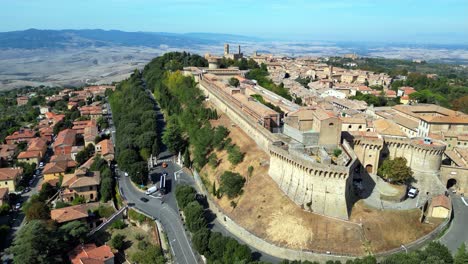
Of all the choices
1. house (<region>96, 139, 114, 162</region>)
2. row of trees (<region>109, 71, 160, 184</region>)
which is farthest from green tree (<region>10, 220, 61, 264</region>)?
house (<region>96, 139, 114, 162</region>)

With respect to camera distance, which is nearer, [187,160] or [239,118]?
[187,160]

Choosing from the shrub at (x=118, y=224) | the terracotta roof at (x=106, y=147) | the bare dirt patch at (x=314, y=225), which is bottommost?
the shrub at (x=118, y=224)

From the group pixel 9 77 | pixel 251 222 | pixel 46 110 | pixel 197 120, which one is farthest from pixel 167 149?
pixel 9 77

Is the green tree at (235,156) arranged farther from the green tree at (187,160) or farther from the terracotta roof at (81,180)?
the terracotta roof at (81,180)

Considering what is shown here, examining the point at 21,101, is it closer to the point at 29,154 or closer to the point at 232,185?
the point at 29,154

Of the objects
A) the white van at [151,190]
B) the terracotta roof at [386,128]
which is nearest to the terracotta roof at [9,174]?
the white van at [151,190]

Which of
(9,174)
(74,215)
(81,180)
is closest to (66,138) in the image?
(9,174)
